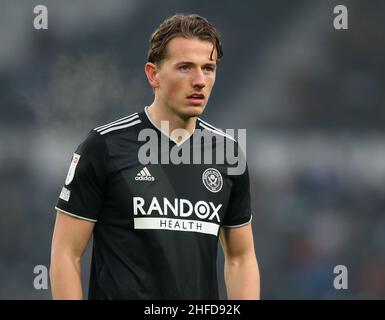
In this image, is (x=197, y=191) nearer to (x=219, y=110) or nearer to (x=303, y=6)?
(x=219, y=110)

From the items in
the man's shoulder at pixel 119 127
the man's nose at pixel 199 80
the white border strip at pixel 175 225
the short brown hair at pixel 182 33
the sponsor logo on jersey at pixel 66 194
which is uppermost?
the short brown hair at pixel 182 33

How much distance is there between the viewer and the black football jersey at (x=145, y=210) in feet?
11.2

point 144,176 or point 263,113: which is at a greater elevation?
point 263,113

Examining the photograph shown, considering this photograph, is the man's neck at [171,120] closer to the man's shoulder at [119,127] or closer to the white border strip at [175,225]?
the man's shoulder at [119,127]

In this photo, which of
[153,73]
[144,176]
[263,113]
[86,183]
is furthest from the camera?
[263,113]

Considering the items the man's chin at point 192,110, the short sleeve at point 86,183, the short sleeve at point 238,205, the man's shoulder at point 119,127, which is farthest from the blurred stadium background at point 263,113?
the man's chin at point 192,110

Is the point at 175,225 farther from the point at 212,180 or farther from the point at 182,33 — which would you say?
the point at 182,33

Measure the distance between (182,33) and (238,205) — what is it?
2.78ft

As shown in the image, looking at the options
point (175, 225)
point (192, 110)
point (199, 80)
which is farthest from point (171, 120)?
point (175, 225)

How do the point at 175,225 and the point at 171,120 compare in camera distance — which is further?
the point at 171,120

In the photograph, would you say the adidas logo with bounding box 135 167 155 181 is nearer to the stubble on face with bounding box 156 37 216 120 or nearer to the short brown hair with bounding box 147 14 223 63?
the stubble on face with bounding box 156 37 216 120

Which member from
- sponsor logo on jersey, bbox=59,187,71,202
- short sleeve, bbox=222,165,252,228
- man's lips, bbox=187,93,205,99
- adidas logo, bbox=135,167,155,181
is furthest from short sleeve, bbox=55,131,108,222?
short sleeve, bbox=222,165,252,228

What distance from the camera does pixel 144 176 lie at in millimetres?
3545

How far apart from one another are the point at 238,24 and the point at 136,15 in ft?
3.67
